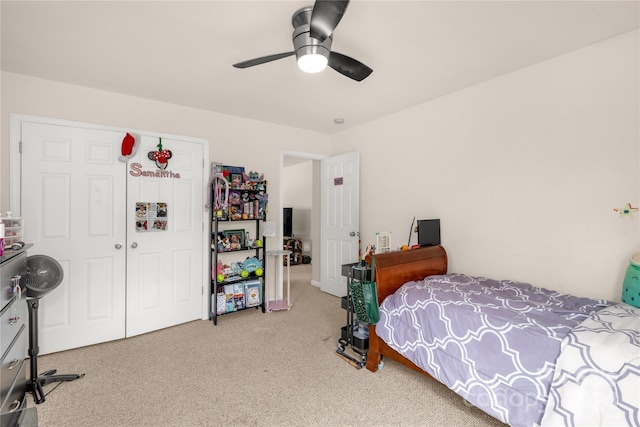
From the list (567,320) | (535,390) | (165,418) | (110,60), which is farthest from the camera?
(110,60)

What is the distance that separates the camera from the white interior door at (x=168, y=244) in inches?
118

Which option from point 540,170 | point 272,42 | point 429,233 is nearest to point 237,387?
point 429,233

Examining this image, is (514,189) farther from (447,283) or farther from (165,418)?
(165,418)

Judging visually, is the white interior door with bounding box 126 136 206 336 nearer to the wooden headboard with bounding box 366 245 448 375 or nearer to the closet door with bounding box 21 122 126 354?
the closet door with bounding box 21 122 126 354

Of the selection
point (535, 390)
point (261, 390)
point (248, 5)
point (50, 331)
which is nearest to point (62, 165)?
point (50, 331)

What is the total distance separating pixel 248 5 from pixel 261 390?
8.29 feet

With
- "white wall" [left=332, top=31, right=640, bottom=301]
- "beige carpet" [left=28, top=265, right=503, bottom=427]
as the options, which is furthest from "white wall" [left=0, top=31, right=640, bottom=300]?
"beige carpet" [left=28, top=265, right=503, bottom=427]

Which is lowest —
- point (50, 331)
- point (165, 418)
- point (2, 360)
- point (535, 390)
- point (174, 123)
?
point (165, 418)

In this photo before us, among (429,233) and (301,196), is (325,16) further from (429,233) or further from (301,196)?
(301,196)

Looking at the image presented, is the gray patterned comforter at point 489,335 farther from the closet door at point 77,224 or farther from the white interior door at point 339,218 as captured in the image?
the closet door at point 77,224

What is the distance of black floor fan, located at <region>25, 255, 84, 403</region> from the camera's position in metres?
2.04

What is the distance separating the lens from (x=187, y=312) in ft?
10.9

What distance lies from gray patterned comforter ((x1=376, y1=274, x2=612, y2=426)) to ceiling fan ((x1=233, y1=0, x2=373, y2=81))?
170 centimetres

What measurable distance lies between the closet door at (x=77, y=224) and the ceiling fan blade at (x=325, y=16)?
2.42m
